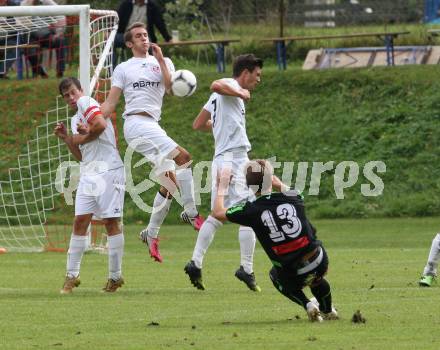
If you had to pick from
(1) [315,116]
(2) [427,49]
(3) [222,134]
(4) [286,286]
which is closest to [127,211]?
(1) [315,116]

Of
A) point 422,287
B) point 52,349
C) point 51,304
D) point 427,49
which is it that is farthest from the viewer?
point 427,49

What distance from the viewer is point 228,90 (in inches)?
530

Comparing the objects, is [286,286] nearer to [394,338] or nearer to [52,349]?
[394,338]

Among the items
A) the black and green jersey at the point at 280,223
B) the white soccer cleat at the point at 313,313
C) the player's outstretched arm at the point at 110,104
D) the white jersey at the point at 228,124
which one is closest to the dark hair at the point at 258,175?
the black and green jersey at the point at 280,223

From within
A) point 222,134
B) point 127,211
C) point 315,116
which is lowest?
point 127,211

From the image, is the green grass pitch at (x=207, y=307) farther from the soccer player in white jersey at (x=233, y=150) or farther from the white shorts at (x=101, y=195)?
the white shorts at (x=101, y=195)

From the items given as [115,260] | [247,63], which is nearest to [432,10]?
[247,63]

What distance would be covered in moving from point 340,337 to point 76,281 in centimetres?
446

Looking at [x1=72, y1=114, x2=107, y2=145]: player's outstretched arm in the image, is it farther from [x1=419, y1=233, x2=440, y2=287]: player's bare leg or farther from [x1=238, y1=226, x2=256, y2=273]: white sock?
[x1=419, y1=233, x2=440, y2=287]: player's bare leg

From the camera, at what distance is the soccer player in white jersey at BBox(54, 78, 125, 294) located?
13516 mm

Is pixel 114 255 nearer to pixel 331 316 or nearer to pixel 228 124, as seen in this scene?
pixel 228 124

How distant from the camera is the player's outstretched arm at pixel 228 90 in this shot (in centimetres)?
1343

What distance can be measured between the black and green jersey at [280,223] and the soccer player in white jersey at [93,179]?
9.63 ft

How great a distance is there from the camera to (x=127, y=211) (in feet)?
86.4
